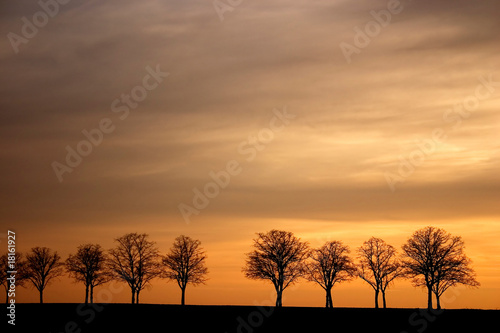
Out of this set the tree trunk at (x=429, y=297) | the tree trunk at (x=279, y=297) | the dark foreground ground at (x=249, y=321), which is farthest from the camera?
the tree trunk at (x=279, y=297)

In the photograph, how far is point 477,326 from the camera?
2825 inches

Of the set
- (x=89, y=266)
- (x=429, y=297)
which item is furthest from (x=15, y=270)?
(x=429, y=297)

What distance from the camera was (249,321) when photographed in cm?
7975

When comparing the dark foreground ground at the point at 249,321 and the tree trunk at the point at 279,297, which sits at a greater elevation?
the tree trunk at the point at 279,297

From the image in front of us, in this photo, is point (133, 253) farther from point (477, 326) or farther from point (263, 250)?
point (477, 326)

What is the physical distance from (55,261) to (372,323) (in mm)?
93266

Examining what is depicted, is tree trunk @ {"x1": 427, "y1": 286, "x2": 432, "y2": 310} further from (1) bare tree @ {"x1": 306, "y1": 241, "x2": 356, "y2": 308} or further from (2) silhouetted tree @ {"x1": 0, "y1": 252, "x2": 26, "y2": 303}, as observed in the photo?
(2) silhouetted tree @ {"x1": 0, "y1": 252, "x2": 26, "y2": 303}

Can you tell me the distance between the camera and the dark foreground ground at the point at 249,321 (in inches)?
2822

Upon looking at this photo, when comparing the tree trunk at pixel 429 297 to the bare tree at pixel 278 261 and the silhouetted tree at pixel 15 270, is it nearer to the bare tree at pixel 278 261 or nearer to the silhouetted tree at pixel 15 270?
the bare tree at pixel 278 261

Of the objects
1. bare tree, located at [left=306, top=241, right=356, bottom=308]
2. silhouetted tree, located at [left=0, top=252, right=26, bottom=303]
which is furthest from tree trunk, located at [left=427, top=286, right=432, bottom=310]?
silhouetted tree, located at [left=0, top=252, right=26, bottom=303]

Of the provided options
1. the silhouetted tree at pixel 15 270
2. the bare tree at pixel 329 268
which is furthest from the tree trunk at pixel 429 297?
the silhouetted tree at pixel 15 270

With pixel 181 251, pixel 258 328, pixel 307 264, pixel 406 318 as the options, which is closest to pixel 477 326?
pixel 406 318

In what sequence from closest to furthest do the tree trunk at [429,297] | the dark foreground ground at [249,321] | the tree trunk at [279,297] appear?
the dark foreground ground at [249,321], the tree trunk at [429,297], the tree trunk at [279,297]

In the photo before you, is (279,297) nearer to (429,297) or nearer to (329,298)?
(329,298)
